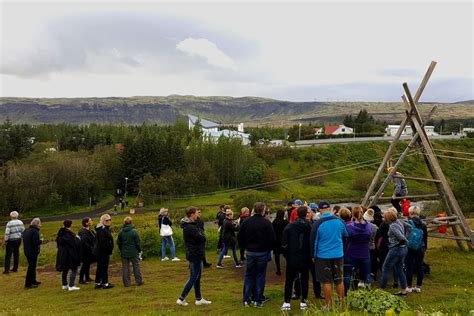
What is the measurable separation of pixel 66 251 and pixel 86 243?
619 mm

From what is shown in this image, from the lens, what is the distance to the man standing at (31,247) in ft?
41.5

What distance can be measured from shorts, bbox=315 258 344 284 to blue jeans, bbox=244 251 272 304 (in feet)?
3.73

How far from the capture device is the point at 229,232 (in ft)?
44.9

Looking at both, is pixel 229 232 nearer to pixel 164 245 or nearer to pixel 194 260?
pixel 164 245

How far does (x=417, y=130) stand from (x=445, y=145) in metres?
88.8

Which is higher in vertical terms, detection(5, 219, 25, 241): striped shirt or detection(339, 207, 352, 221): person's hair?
detection(339, 207, 352, 221): person's hair

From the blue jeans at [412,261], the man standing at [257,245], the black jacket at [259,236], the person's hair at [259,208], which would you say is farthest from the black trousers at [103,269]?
the blue jeans at [412,261]

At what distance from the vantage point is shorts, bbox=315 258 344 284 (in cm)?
854

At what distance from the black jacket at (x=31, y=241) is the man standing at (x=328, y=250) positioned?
8693 mm

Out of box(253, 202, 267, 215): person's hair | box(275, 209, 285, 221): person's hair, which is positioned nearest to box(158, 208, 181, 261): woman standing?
box(275, 209, 285, 221): person's hair

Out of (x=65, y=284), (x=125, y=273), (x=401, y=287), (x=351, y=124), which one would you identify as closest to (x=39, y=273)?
(x=65, y=284)

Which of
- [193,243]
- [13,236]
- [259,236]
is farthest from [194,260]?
[13,236]

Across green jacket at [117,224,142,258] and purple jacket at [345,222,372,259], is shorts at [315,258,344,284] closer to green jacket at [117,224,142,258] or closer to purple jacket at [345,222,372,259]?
purple jacket at [345,222,372,259]

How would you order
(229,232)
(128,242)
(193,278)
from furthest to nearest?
(229,232) → (128,242) → (193,278)
